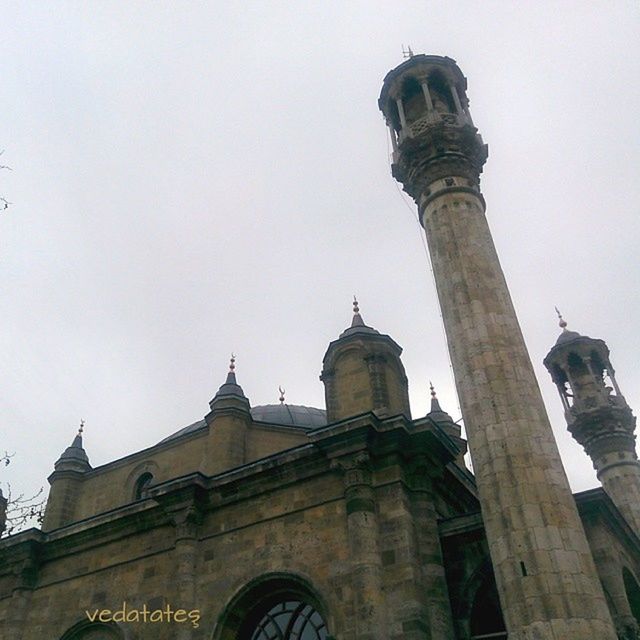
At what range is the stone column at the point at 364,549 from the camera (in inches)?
443

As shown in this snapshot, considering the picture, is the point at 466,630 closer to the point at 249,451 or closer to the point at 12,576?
the point at 249,451

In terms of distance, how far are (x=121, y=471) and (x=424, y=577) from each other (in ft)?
38.3

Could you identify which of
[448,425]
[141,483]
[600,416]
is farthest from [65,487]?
[600,416]

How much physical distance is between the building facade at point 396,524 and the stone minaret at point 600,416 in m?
6.16

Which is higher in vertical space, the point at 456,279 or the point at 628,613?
the point at 456,279

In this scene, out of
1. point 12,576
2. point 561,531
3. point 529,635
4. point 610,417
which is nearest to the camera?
point 529,635

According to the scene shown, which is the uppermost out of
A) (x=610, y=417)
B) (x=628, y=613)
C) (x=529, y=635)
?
(x=610, y=417)

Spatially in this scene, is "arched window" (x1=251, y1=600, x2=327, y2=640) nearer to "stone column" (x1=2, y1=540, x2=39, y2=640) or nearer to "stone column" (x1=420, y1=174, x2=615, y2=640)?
"stone column" (x1=420, y1=174, x2=615, y2=640)

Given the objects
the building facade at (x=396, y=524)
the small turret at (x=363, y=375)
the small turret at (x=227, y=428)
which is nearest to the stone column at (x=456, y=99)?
the building facade at (x=396, y=524)

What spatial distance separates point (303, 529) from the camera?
13172 mm

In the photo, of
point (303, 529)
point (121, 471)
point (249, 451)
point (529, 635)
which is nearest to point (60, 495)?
point (121, 471)

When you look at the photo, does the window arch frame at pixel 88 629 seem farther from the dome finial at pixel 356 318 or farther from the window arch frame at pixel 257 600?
the dome finial at pixel 356 318

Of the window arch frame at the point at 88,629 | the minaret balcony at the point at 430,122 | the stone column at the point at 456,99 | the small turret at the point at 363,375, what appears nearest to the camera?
the window arch frame at the point at 88,629

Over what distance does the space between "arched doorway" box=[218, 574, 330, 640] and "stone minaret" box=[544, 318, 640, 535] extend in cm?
1315
